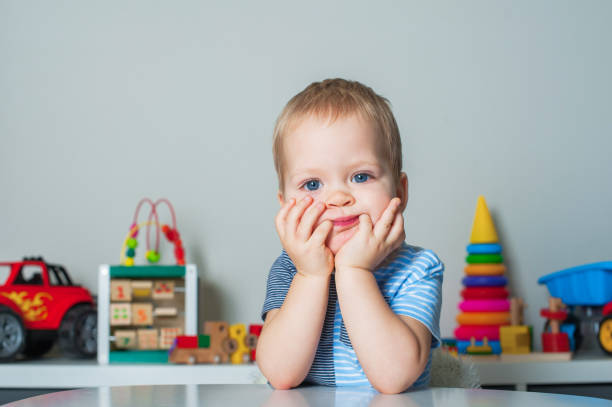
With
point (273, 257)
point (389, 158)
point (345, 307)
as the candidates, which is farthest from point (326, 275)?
point (273, 257)

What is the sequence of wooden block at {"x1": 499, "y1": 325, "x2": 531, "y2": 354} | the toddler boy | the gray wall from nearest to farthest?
the toddler boy < wooden block at {"x1": 499, "y1": 325, "x2": 531, "y2": 354} < the gray wall

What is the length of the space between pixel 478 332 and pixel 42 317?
1.08 metres

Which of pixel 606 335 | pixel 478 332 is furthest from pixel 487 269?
pixel 606 335

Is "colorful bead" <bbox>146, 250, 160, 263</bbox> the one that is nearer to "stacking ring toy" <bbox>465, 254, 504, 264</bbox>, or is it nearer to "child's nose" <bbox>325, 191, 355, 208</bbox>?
"stacking ring toy" <bbox>465, 254, 504, 264</bbox>

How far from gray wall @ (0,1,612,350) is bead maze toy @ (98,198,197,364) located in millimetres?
184

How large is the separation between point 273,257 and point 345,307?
4.01 ft

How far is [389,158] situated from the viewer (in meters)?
0.75

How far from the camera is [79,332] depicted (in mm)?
1643

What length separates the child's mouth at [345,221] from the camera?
68 cm

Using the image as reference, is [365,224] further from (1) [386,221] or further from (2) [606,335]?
(2) [606,335]

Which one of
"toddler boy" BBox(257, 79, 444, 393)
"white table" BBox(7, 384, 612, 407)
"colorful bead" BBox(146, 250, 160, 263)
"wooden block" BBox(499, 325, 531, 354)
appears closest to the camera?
"white table" BBox(7, 384, 612, 407)

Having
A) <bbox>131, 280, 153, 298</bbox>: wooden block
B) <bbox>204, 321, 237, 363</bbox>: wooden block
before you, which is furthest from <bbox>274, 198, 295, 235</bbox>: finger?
<bbox>131, 280, 153, 298</bbox>: wooden block

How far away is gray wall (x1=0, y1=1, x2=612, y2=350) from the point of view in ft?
6.17

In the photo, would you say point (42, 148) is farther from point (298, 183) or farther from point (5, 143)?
point (298, 183)
